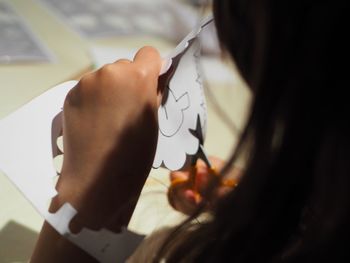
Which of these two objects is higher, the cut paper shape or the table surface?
the cut paper shape

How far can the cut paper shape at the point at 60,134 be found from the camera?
306 millimetres

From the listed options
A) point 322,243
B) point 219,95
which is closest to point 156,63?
point 322,243

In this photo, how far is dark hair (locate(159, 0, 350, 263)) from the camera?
24cm

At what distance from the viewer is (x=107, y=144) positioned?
1.00 feet

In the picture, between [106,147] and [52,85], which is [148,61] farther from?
[52,85]

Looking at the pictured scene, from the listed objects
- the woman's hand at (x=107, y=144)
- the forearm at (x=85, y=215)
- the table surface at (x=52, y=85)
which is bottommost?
the table surface at (x=52, y=85)

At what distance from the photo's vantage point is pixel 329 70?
239 millimetres

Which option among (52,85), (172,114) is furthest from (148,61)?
(52,85)

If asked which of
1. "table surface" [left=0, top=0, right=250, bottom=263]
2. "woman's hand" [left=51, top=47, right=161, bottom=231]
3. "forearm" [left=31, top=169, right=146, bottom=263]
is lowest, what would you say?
"table surface" [left=0, top=0, right=250, bottom=263]

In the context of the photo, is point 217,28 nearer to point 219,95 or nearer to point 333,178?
point 333,178

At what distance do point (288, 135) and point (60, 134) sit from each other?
16cm

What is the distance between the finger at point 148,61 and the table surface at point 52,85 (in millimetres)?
37

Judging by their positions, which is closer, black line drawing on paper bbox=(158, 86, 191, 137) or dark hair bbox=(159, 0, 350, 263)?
dark hair bbox=(159, 0, 350, 263)

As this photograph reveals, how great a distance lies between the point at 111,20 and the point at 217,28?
22.3 inches
